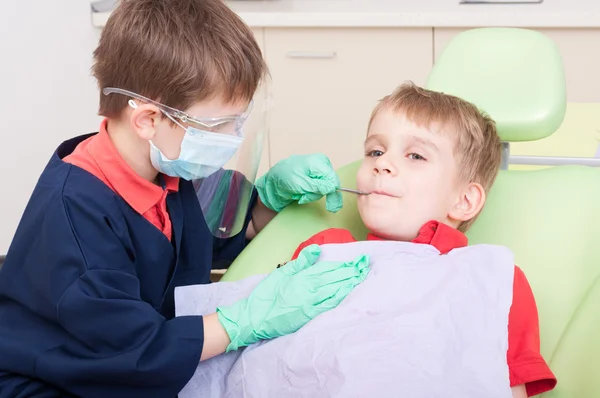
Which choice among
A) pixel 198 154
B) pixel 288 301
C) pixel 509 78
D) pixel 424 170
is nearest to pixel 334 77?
pixel 509 78

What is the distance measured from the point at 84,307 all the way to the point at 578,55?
2.33 m

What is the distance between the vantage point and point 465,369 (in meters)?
1.24

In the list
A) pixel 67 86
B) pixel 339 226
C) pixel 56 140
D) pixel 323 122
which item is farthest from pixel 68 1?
pixel 339 226

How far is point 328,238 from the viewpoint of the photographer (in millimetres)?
1568

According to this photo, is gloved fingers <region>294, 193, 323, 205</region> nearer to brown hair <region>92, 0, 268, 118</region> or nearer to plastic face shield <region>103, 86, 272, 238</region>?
plastic face shield <region>103, 86, 272, 238</region>

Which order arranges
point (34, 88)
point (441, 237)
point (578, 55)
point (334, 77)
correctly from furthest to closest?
1. point (334, 77)
2. point (578, 55)
3. point (34, 88)
4. point (441, 237)

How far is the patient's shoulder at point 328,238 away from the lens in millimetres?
1564

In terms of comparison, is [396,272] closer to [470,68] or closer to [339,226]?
[339,226]

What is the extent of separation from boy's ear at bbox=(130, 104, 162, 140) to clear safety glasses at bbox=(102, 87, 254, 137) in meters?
0.01

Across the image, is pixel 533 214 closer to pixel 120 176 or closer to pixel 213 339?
pixel 213 339

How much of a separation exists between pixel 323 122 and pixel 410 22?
0.54 m

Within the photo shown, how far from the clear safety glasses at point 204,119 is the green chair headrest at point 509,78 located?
21.9 inches

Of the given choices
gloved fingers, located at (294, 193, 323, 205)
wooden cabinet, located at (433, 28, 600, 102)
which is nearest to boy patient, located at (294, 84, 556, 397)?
gloved fingers, located at (294, 193, 323, 205)

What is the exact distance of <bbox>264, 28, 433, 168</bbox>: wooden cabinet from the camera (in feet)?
10.1
